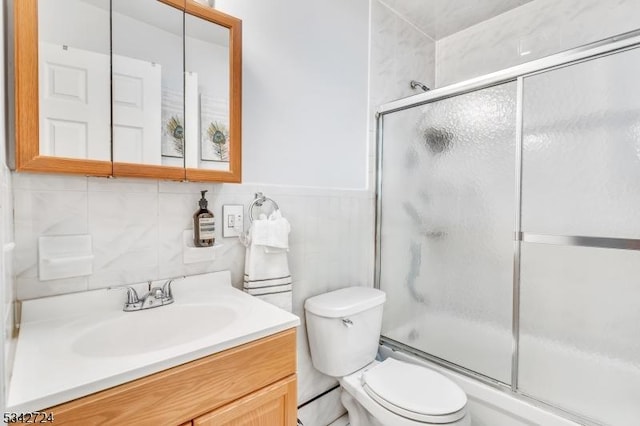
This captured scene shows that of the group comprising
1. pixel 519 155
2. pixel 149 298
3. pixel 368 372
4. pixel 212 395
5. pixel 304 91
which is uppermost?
pixel 304 91

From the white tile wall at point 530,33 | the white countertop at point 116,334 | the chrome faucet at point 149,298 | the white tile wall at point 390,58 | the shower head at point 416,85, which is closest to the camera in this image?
the white countertop at point 116,334

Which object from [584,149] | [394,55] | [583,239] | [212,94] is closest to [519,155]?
[584,149]

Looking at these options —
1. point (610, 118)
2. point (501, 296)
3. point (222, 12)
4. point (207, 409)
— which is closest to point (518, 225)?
point (501, 296)

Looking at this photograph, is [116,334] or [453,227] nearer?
[116,334]

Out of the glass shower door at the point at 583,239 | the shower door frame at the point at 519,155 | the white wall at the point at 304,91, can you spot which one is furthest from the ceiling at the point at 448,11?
the glass shower door at the point at 583,239

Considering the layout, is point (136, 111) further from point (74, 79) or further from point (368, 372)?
point (368, 372)

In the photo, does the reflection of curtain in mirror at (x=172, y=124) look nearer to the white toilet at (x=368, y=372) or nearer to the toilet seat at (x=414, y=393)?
the white toilet at (x=368, y=372)

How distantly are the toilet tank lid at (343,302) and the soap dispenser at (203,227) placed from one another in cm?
58

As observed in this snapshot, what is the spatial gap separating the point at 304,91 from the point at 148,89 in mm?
727

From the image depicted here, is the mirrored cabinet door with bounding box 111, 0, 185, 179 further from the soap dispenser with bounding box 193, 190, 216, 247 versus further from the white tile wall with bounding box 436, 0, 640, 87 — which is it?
the white tile wall with bounding box 436, 0, 640, 87

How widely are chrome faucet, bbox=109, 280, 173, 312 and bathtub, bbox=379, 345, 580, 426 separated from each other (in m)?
1.38

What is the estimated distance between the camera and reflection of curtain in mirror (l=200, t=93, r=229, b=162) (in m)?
1.17

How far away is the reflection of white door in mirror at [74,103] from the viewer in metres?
0.88

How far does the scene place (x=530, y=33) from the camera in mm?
1927
